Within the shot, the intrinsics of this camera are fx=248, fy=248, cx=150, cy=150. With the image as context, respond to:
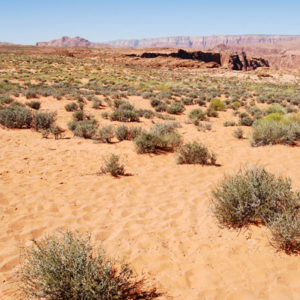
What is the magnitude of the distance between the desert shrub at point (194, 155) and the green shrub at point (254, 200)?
9.19 feet

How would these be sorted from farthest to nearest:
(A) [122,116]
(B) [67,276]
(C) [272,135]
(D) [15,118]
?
(A) [122,116], (D) [15,118], (C) [272,135], (B) [67,276]

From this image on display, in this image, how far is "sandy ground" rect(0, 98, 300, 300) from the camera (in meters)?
2.71

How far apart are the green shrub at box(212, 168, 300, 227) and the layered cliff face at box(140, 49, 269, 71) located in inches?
2678

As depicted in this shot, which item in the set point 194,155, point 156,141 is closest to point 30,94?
point 156,141

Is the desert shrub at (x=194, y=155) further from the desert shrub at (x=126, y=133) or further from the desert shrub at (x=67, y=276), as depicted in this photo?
the desert shrub at (x=67, y=276)

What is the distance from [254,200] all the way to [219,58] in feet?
276

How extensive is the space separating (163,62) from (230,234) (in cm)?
6367

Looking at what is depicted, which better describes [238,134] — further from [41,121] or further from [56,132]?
[41,121]

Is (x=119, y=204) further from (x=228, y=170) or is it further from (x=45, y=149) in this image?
(x=45, y=149)

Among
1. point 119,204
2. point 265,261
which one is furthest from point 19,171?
point 265,261

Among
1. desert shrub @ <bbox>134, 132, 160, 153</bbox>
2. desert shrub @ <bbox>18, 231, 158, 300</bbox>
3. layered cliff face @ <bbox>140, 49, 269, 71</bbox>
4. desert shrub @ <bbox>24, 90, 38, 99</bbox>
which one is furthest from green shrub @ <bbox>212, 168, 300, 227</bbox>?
layered cliff face @ <bbox>140, 49, 269, 71</bbox>

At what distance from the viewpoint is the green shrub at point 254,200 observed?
3410mm

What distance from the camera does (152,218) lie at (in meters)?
4.05

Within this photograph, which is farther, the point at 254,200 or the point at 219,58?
the point at 219,58
